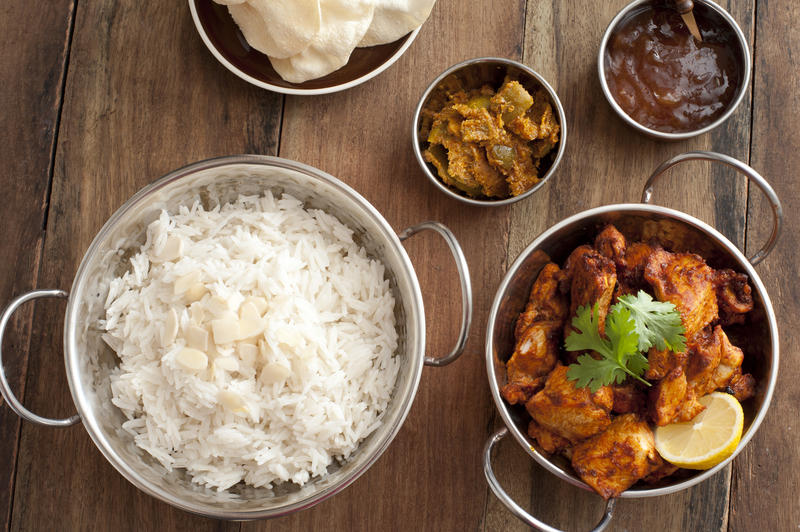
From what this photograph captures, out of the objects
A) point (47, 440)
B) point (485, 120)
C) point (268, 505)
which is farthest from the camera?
point (47, 440)

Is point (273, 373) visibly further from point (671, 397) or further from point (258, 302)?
point (671, 397)

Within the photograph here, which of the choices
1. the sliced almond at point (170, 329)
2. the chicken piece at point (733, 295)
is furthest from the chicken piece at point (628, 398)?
the sliced almond at point (170, 329)

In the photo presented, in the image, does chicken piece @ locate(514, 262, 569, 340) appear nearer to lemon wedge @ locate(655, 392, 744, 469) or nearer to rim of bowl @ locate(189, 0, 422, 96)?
lemon wedge @ locate(655, 392, 744, 469)

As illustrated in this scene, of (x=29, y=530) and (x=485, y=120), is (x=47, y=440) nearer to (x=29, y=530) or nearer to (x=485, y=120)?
(x=29, y=530)

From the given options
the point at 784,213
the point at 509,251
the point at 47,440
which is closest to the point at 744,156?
the point at 784,213

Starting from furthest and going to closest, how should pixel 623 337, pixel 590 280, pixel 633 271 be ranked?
pixel 633 271, pixel 590 280, pixel 623 337

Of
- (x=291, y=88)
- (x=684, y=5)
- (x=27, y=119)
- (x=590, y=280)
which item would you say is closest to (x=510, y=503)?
(x=590, y=280)
